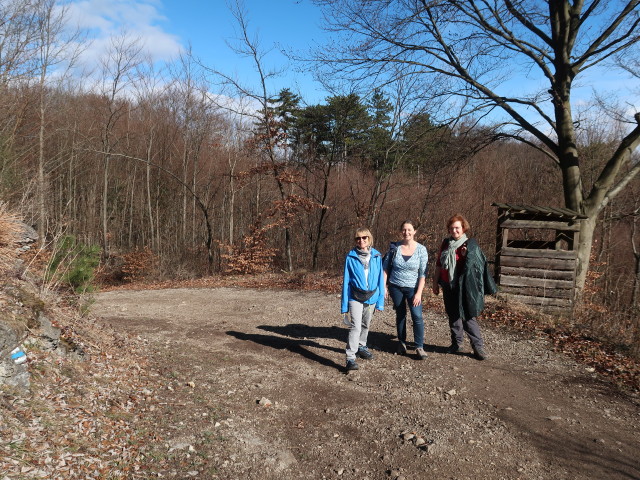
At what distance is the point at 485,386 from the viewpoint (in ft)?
16.2

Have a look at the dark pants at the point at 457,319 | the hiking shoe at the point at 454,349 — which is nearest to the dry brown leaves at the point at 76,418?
the dark pants at the point at 457,319

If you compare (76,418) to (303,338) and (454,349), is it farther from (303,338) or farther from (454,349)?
(454,349)

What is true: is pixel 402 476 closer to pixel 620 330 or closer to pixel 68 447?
pixel 68 447

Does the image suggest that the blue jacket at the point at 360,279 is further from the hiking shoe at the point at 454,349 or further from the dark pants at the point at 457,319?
the hiking shoe at the point at 454,349

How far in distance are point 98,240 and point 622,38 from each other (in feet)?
86.0

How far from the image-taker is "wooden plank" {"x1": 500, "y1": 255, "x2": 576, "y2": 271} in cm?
915

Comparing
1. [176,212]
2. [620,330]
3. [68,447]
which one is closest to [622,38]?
[620,330]

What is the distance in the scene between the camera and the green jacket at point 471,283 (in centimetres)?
546

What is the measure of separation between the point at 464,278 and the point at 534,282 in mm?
4644

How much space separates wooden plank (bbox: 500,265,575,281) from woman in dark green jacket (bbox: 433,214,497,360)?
13.3 feet

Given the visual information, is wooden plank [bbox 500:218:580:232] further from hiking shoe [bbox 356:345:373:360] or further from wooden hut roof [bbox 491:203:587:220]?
hiking shoe [bbox 356:345:373:360]

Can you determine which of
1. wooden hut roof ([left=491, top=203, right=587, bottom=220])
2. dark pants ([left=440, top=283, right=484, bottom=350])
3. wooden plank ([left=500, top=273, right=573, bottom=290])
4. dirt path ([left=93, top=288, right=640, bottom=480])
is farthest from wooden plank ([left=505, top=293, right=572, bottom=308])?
dark pants ([left=440, top=283, right=484, bottom=350])

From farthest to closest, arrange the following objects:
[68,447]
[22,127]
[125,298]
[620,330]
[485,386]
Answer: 1. [22,127]
2. [125,298]
3. [620,330]
4. [485,386]
5. [68,447]

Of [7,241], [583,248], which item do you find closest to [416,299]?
[7,241]
